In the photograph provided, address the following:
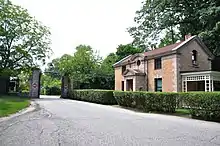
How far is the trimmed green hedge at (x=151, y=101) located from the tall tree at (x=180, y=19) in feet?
42.1

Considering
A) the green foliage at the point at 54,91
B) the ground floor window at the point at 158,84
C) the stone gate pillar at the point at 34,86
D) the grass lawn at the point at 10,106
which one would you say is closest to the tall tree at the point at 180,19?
the ground floor window at the point at 158,84

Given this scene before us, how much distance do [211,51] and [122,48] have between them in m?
30.9

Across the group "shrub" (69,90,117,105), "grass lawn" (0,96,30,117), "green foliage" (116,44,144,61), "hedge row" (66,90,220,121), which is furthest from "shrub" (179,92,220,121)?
"green foliage" (116,44,144,61)

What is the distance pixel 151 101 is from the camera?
1827 cm

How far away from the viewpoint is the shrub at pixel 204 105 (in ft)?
44.1

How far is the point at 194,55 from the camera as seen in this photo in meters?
27.7

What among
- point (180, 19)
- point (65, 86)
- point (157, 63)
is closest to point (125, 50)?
point (65, 86)

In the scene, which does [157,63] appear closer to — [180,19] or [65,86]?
[180,19]

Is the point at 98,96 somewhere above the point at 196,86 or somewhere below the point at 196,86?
below

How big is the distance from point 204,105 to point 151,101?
4.75m

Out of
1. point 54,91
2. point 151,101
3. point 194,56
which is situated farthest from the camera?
point 54,91

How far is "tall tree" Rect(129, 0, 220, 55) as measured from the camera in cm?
2889

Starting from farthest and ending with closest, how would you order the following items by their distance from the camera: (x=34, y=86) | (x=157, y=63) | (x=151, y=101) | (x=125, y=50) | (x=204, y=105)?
(x=125, y=50) < (x=34, y=86) < (x=157, y=63) < (x=151, y=101) < (x=204, y=105)

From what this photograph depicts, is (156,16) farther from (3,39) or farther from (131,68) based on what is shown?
(3,39)
